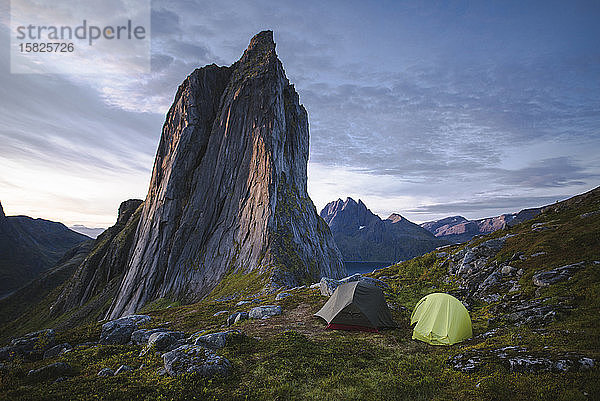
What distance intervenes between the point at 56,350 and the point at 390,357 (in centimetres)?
1903

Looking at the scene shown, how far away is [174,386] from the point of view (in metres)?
10.1

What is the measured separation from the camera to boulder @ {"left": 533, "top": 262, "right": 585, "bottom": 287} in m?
17.5

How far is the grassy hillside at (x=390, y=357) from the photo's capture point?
962 cm

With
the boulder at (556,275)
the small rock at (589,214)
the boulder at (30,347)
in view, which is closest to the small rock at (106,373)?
the boulder at (30,347)

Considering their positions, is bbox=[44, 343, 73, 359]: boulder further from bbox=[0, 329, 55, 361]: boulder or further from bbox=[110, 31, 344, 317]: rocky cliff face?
bbox=[110, 31, 344, 317]: rocky cliff face

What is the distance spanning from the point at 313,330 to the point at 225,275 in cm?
4049

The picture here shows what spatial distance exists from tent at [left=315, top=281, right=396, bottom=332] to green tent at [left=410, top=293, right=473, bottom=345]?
2.68 meters

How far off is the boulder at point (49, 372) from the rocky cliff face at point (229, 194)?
3311 centimetres

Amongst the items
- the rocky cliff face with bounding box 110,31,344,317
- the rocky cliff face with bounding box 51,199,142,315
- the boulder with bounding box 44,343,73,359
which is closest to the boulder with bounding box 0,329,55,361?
the boulder with bounding box 44,343,73,359

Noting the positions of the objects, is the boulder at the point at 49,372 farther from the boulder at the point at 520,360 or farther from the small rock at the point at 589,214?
the small rock at the point at 589,214

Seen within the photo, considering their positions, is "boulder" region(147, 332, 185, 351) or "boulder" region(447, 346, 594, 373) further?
"boulder" region(147, 332, 185, 351)

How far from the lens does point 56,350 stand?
609 inches

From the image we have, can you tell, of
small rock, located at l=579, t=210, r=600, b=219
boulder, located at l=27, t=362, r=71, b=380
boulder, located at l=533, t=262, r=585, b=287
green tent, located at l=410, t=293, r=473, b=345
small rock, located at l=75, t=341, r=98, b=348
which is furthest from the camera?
small rock, located at l=579, t=210, r=600, b=219

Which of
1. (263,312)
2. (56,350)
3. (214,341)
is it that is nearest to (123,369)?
(214,341)
